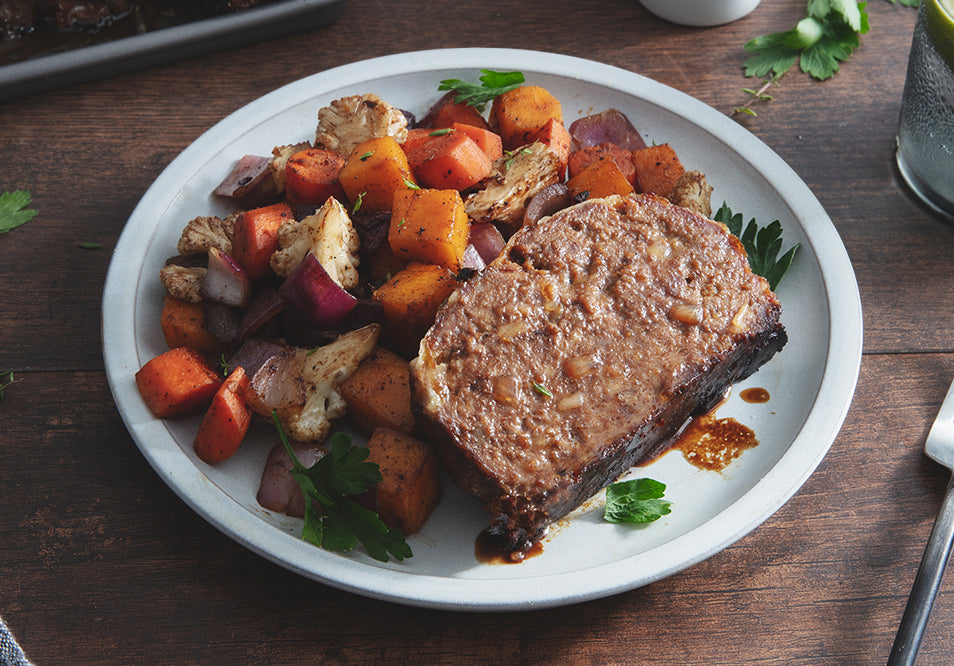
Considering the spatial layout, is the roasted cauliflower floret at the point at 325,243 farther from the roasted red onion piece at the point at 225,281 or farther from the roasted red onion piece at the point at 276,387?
the roasted red onion piece at the point at 276,387

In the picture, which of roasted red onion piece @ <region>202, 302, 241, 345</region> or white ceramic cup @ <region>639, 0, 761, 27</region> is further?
white ceramic cup @ <region>639, 0, 761, 27</region>

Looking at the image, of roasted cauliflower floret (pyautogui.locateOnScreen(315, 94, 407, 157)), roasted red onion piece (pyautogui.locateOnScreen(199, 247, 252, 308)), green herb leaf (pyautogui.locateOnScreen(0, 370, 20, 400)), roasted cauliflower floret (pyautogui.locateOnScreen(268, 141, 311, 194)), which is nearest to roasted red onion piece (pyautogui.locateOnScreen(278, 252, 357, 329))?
roasted red onion piece (pyautogui.locateOnScreen(199, 247, 252, 308))

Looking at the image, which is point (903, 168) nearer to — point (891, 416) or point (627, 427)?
point (891, 416)

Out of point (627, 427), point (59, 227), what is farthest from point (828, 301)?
point (59, 227)

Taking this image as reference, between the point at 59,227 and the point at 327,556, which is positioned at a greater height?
the point at 59,227

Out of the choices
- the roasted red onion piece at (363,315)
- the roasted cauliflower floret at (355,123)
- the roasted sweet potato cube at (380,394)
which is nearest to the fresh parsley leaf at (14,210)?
the roasted cauliflower floret at (355,123)

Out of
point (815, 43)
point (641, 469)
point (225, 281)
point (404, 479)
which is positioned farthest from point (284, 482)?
point (815, 43)

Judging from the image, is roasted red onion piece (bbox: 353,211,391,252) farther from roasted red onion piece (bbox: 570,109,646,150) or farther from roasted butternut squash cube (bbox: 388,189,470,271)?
roasted red onion piece (bbox: 570,109,646,150)
